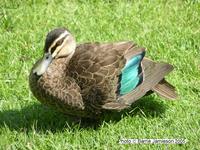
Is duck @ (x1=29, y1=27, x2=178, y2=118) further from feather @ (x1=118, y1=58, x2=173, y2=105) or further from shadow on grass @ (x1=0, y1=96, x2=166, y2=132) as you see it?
shadow on grass @ (x1=0, y1=96, x2=166, y2=132)

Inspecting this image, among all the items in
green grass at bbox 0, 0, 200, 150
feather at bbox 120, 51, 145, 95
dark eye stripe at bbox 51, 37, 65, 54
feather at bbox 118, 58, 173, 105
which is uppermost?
dark eye stripe at bbox 51, 37, 65, 54

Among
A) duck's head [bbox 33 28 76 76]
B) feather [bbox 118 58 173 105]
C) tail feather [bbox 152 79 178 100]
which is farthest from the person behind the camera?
tail feather [bbox 152 79 178 100]

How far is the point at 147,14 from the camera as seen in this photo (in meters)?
7.35

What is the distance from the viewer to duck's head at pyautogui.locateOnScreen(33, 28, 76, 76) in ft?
16.8

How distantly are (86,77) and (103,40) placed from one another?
1.73 meters

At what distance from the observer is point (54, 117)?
555 cm

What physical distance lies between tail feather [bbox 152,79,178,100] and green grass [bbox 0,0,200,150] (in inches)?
5.1

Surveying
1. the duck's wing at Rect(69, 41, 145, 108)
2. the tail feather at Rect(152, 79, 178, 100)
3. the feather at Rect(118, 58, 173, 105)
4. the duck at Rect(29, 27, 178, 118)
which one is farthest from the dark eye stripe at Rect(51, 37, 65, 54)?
the tail feather at Rect(152, 79, 178, 100)

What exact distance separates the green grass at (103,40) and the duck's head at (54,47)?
0.53m

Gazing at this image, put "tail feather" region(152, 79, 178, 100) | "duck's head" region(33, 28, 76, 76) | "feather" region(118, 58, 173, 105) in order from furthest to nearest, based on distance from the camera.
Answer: "tail feather" region(152, 79, 178, 100) < "feather" region(118, 58, 173, 105) < "duck's head" region(33, 28, 76, 76)

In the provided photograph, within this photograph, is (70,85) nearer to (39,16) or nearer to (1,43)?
(1,43)

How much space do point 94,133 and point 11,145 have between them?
0.69 m

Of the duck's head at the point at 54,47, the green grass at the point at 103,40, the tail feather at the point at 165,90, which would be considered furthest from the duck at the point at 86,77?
the green grass at the point at 103,40

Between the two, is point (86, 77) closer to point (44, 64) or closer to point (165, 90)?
point (44, 64)
